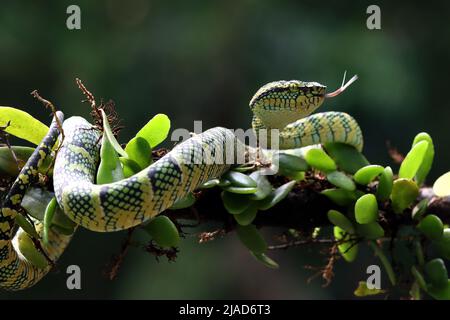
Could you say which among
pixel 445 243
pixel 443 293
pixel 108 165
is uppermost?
pixel 108 165

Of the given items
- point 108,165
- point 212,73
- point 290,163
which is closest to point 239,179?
point 290,163

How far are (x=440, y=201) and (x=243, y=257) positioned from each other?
139 inches

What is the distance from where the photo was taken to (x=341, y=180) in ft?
4.05

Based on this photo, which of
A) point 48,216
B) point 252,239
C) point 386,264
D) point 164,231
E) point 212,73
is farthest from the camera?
point 212,73

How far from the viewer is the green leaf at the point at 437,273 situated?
4.13ft

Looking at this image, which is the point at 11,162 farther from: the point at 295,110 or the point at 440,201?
the point at 440,201

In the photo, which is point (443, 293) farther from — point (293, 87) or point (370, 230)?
point (293, 87)

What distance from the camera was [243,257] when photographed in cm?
476

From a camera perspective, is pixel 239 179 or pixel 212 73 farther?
pixel 212 73

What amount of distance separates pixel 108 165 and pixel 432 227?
0.64 metres

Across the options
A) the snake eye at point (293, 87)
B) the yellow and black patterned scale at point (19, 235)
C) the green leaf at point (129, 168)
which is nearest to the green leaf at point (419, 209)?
the snake eye at point (293, 87)

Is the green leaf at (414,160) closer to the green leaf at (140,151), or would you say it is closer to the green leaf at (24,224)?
the green leaf at (140,151)

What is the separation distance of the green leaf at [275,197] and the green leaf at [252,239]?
50mm

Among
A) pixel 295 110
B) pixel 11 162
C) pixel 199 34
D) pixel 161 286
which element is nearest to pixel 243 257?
pixel 161 286
